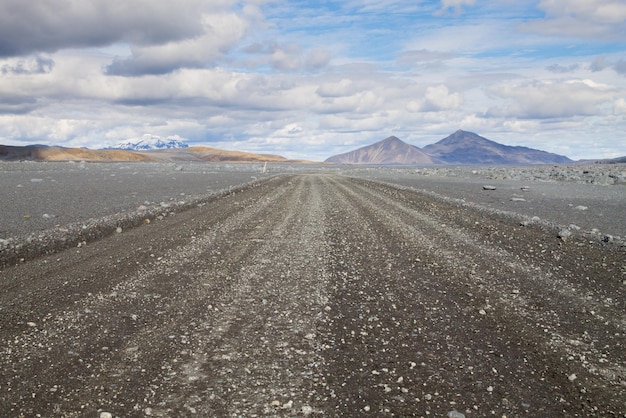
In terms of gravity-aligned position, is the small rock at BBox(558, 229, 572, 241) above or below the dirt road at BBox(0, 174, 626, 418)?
above

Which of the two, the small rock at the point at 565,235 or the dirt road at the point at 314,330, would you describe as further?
the small rock at the point at 565,235

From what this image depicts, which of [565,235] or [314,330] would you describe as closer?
[314,330]

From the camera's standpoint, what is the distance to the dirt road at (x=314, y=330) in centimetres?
490

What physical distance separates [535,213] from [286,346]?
1772 cm

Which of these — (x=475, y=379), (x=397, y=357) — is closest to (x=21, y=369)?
(x=397, y=357)

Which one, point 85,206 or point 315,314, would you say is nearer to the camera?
point 315,314

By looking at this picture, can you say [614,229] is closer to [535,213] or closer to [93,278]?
[535,213]

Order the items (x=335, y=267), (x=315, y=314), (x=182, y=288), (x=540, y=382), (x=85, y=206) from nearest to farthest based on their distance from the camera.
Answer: (x=540, y=382) → (x=315, y=314) → (x=182, y=288) → (x=335, y=267) → (x=85, y=206)

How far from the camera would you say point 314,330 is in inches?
263

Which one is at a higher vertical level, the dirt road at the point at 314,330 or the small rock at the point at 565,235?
the small rock at the point at 565,235

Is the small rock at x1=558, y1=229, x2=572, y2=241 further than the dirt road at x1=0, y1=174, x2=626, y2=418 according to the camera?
Yes

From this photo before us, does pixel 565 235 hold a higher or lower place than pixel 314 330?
higher

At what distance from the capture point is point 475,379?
17.5 feet

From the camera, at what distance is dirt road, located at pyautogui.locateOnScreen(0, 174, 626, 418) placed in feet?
16.1
